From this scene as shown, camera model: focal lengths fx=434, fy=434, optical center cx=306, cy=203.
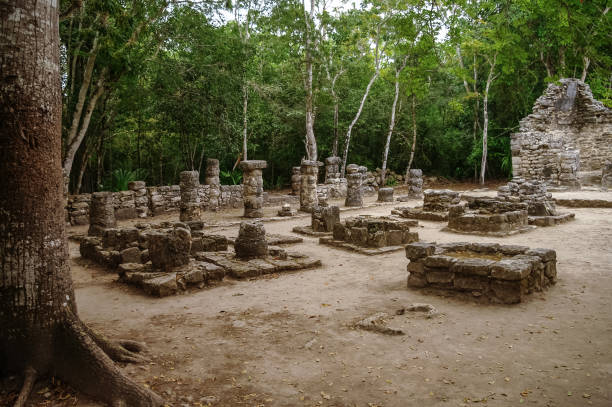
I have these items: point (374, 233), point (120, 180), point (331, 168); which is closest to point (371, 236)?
point (374, 233)

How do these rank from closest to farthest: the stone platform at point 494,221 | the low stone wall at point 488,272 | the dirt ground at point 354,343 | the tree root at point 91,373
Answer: the tree root at point 91,373 < the dirt ground at point 354,343 < the low stone wall at point 488,272 < the stone platform at point 494,221

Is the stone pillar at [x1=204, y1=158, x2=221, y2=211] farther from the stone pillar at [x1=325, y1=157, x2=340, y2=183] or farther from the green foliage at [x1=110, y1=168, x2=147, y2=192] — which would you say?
the stone pillar at [x1=325, y1=157, x2=340, y2=183]

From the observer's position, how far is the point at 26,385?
10.3 ft

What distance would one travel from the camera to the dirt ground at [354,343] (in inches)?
140

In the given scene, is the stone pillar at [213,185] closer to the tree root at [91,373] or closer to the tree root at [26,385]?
the tree root at [91,373]

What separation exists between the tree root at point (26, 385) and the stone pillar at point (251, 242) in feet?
17.6

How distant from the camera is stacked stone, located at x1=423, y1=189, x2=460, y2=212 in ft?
49.0

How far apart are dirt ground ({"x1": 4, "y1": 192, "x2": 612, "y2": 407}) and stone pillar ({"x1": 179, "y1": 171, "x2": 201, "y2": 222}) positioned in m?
6.58

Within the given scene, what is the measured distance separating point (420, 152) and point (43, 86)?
28.3 meters

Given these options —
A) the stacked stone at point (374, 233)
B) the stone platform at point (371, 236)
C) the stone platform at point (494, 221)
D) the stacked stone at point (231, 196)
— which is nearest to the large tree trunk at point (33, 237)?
the stone platform at point (371, 236)

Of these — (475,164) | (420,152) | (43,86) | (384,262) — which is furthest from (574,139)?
(43,86)

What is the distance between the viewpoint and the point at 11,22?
3240 millimetres

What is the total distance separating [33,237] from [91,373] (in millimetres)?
1124

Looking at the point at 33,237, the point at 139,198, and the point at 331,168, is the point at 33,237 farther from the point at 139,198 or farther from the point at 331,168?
the point at 331,168
